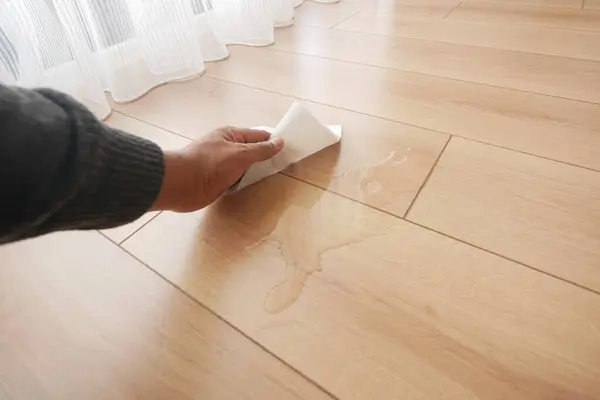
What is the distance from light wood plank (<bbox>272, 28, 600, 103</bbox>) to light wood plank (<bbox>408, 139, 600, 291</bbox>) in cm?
29

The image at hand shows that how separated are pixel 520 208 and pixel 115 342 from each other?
561mm

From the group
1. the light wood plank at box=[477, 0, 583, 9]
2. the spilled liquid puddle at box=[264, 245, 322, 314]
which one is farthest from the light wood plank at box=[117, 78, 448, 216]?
the light wood plank at box=[477, 0, 583, 9]

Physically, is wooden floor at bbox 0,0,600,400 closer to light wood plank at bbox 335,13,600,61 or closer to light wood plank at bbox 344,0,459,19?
light wood plank at bbox 335,13,600,61

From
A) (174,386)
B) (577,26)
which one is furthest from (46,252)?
(577,26)

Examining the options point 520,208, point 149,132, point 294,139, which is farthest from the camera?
point 149,132

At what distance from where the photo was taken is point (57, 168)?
0.34m

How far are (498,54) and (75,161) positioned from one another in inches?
38.4

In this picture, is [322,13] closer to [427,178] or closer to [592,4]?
[592,4]

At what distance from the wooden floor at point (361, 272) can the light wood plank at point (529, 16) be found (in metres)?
0.32

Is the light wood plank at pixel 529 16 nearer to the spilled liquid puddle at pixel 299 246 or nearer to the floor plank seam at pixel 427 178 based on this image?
the floor plank seam at pixel 427 178

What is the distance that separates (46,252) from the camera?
1.95ft

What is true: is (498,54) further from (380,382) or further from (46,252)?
(46,252)

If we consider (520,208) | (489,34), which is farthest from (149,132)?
(489,34)

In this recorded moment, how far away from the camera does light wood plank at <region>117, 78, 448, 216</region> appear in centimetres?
64
